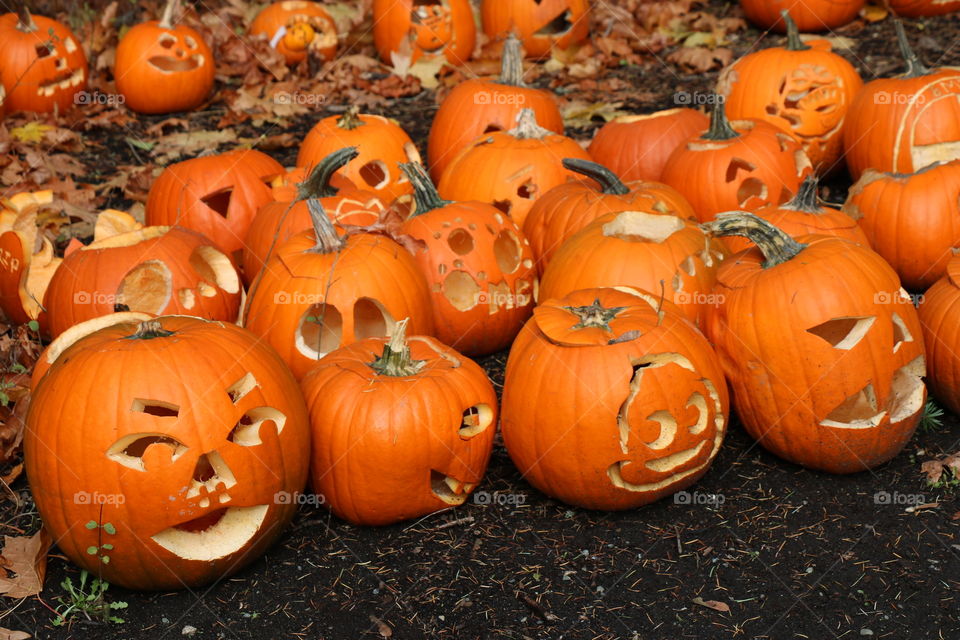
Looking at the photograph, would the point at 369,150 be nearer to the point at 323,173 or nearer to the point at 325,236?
the point at 323,173

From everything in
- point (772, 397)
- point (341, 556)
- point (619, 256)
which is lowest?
point (341, 556)

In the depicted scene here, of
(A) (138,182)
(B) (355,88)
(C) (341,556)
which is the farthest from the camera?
(B) (355,88)

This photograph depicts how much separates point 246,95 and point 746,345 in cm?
574

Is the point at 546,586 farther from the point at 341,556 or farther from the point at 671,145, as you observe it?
the point at 671,145

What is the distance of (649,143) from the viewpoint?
6066 millimetres

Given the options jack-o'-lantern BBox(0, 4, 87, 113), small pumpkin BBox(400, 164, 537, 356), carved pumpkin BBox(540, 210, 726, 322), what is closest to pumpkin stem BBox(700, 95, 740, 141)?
carved pumpkin BBox(540, 210, 726, 322)

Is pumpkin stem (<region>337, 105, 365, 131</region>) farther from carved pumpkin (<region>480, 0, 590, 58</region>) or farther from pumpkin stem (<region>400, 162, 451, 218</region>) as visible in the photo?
carved pumpkin (<region>480, 0, 590, 58</region>)

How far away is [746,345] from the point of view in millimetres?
3988

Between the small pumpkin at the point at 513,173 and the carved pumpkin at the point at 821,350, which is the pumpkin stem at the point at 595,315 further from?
the small pumpkin at the point at 513,173

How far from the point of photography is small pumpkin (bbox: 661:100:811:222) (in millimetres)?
5383

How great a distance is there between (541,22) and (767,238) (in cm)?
551

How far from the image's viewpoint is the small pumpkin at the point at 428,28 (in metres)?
8.87

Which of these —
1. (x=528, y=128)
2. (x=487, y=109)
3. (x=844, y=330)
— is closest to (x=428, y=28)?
(x=487, y=109)

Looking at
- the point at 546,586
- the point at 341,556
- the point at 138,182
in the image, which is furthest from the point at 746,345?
the point at 138,182
